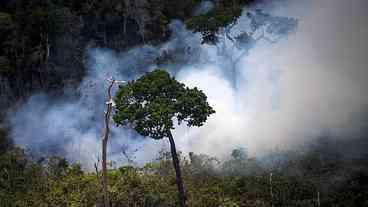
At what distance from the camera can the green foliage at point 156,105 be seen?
20.9 m

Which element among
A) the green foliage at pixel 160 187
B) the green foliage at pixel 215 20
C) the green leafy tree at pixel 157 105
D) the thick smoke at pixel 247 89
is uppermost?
the green foliage at pixel 215 20

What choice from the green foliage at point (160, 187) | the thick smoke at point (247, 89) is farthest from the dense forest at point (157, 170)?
the thick smoke at point (247, 89)

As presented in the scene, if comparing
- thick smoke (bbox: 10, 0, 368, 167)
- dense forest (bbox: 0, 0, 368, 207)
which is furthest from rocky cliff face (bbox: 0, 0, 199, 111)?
thick smoke (bbox: 10, 0, 368, 167)

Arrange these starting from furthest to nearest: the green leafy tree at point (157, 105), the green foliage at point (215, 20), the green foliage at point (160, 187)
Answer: the green foliage at point (215, 20) < the green foliage at point (160, 187) < the green leafy tree at point (157, 105)

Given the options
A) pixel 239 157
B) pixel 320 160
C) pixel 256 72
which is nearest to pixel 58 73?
pixel 256 72

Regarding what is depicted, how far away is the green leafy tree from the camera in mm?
20906

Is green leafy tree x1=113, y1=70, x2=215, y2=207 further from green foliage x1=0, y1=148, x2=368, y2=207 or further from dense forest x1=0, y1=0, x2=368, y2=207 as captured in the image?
green foliage x1=0, y1=148, x2=368, y2=207

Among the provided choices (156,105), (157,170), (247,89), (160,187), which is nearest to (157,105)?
(156,105)

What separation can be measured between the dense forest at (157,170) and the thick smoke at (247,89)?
1225mm

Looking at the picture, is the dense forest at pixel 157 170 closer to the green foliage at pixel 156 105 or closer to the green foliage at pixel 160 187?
the green foliage at pixel 160 187

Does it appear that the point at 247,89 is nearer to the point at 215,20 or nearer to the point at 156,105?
the point at 215,20

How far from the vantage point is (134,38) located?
127 feet

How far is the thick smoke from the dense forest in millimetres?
1225

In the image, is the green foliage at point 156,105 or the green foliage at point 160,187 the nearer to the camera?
the green foliage at point 156,105
